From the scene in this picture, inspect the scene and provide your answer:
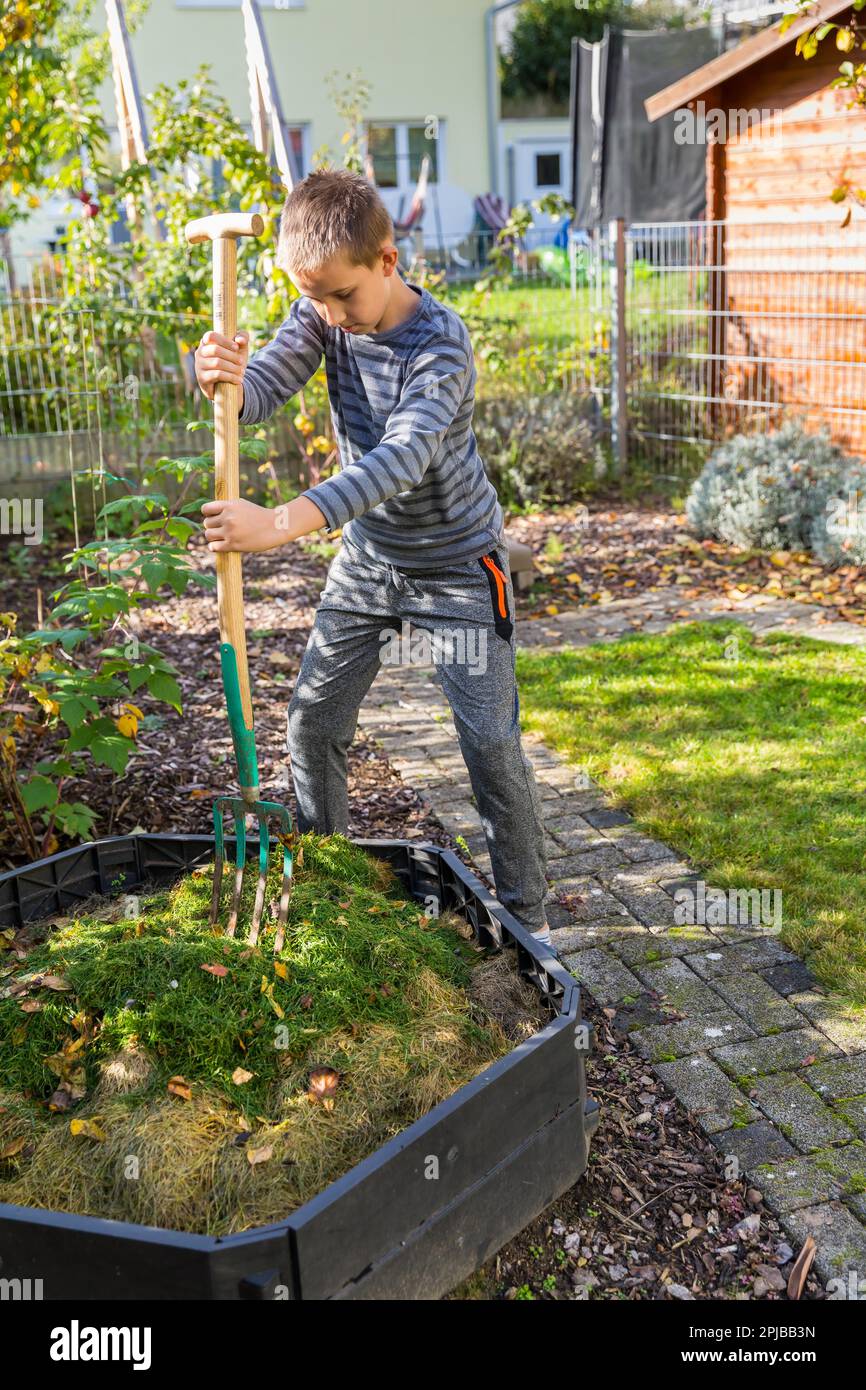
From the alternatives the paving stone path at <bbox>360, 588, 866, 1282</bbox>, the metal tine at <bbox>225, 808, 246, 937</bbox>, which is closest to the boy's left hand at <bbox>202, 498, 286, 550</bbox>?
the metal tine at <bbox>225, 808, 246, 937</bbox>

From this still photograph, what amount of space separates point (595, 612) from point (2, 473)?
4646 mm

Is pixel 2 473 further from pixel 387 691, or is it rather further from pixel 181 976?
pixel 181 976

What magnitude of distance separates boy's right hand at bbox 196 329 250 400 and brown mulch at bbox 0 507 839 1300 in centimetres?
180

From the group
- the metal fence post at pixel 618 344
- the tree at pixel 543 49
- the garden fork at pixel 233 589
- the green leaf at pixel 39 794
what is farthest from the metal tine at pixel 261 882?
the tree at pixel 543 49

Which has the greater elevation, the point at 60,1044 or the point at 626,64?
the point at 626,64

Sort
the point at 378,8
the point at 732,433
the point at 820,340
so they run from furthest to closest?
1. the point at 378,8
2. the point at 732,433
3. the point at 820,340

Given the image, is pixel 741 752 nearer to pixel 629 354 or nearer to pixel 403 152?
pixel 629 354

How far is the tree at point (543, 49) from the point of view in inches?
1215

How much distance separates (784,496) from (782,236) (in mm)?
2570

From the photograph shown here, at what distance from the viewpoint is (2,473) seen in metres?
8.89

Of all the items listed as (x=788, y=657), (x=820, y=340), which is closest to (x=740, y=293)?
(x=820, y=340)

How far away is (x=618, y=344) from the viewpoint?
970cm

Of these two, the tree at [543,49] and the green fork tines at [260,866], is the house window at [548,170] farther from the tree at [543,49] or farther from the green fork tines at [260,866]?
the green fork tines at [260,866]

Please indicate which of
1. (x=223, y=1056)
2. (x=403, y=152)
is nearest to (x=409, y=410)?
(x=223, y=1056)
